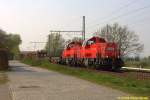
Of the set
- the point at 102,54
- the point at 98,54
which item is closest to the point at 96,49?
the point at 98,54

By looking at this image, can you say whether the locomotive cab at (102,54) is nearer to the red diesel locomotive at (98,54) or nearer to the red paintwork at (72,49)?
the red diesel locomotive at (98,54)

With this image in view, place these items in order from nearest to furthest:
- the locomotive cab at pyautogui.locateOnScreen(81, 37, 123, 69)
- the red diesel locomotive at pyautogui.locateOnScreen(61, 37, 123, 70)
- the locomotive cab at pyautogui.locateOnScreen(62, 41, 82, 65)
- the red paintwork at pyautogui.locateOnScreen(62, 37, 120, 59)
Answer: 1. the locomotive cab at pyautogui.locateOnScreen(81, 37, 123, 69)
2. the red diesel locomotive at pyautogui.locateOnScreen(61, 37, 123, 70)
3. the red paintwork at pyautogui.locateOnScreen(62, 37, 120, 59)
4. the locomotive cab at pyautogui.locateOnScreen(62, 41, 82, 65)

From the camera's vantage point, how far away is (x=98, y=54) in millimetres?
35562

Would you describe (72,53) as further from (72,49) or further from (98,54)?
(98,54)

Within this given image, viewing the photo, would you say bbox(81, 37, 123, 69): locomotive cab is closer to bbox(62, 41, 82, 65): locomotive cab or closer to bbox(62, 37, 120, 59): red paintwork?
bbox(62, 37, 120, 59): red paintwork

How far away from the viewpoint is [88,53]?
3866cm

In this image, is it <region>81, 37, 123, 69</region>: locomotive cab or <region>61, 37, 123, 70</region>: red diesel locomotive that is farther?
<region>61, 37, 123, 70</region>: red diesel locomotive

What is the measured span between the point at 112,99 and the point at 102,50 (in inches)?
871

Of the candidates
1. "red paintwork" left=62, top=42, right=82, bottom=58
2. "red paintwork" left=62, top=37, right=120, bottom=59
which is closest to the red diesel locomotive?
"red paintwork" left=62, top=37, right=120, bottom=59

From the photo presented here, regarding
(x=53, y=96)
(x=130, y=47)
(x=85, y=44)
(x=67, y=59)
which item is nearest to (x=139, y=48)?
(x=130, y=47)

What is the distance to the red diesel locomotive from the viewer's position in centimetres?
3372

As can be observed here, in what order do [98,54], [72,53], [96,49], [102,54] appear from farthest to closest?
[72,53] < [96,49] < [98,54] < [102,54]

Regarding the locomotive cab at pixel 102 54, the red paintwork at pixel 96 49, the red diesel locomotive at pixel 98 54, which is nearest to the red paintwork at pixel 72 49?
the red paintwork at pixel 96 49

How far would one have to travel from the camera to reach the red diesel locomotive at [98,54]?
Result: 3372 centimetres
